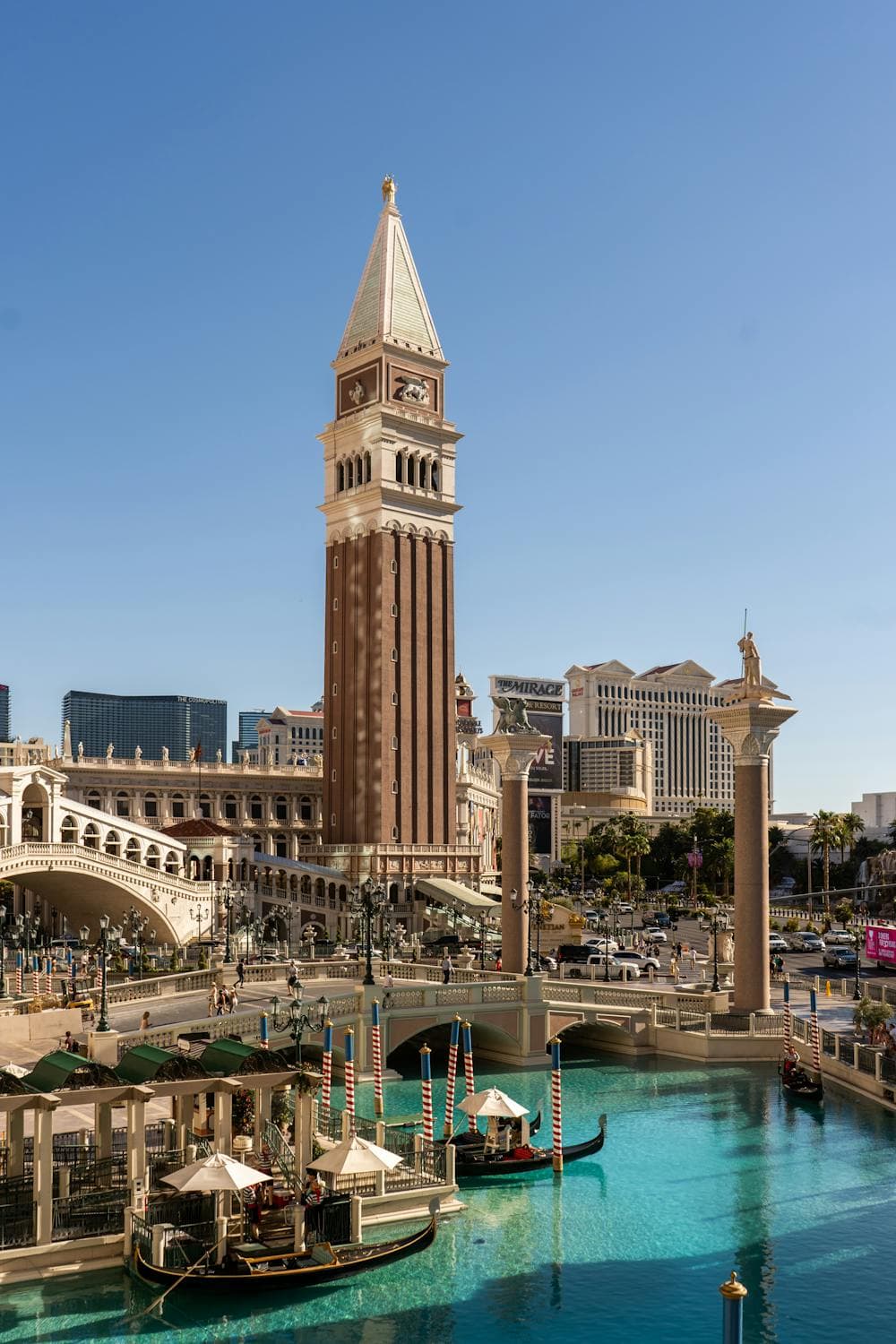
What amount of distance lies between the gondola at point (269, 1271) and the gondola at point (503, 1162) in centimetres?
823

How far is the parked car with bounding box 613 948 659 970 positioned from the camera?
76.1m

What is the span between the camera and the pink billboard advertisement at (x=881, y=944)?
79312mm

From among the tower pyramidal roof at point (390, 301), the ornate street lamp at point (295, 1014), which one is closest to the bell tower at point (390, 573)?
the tower pyramidal roof at point (390, 301)

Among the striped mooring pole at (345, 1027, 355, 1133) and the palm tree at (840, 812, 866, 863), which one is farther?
the palm tree at (840, 812, 866, 863)

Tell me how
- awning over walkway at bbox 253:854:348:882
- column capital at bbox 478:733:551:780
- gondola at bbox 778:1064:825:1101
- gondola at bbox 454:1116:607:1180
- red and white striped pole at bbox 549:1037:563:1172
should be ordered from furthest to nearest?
awning over walkway at bbox 253:854:348:882 → column capital at bbox 478:733:551:780 → gondola at bbox 778:1064:825:1101 → red and white striped pole at bbox 549:1037:563:1172 → gondola at bbox 454:1116:607:1180

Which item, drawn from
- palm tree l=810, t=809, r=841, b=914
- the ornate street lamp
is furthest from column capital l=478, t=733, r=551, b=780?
palm tree l=810, t=809, r=841, b=914

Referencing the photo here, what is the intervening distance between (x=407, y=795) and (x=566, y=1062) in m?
49.6

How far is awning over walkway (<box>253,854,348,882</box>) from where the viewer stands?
328 feet

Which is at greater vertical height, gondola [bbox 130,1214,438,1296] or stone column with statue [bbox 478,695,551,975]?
stone column with statue [bbox 478,695,551,975]

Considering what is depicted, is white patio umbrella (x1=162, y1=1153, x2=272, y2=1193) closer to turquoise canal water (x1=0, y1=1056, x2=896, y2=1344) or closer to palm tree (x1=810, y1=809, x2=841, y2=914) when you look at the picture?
turquoise canal water (x1=0, y1=1056, x2=896, y2=1344)

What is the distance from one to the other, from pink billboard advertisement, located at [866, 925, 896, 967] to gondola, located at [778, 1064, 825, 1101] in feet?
106

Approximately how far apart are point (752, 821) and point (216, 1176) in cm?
3302

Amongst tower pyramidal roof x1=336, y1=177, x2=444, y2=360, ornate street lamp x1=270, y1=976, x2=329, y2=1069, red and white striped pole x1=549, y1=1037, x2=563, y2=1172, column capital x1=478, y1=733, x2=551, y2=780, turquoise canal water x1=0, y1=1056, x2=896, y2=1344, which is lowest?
turquoise canal water x1=0, y1=1056, x2=896, y2=1344

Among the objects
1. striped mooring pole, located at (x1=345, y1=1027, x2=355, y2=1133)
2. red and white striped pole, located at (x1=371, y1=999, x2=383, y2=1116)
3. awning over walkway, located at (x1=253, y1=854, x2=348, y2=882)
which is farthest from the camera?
awning over walkway, located at (x1=253, y1=854, x2=348, y2=882)
